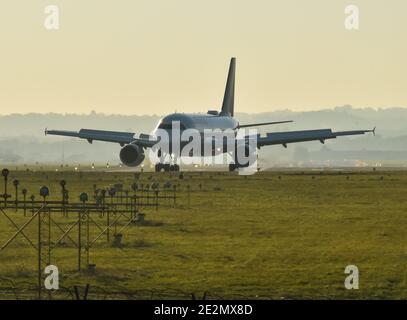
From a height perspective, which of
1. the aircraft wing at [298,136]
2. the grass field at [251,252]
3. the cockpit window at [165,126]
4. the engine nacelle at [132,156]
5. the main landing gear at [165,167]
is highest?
the cockpit window at [165,126]

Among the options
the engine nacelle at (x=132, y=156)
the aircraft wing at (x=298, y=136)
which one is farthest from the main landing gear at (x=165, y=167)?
the aircraft wing at (x=298, y=136)

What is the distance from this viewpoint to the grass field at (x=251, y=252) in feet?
152

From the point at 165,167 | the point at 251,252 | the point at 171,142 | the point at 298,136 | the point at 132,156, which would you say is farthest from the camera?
the point at 298,136

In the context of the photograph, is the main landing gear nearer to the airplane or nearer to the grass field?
the airplane

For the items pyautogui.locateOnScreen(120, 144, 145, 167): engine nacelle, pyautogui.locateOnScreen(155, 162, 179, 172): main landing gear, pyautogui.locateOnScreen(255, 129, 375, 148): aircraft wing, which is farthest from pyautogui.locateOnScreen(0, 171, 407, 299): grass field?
pyautogui.locateOnScreen(255, 129, 375, 148): aircraft wing

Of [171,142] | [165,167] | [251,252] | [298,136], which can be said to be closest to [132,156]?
[171,142]

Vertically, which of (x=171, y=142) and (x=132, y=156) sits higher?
(x=171, y=142)

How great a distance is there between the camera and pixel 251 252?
188 ft

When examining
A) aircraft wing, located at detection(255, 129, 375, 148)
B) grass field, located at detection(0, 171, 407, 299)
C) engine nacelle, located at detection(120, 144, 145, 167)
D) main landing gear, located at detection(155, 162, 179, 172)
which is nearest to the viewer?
grass field, located at detection(0, 171, 407, 299)

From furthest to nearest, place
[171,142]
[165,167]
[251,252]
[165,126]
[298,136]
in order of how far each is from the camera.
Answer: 1. [298,136]
2. [165,167]
3. [165,126]
4. [171,142]
5. [251,252]

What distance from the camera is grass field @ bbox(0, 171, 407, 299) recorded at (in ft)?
152

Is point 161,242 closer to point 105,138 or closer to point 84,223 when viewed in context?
point 84,223

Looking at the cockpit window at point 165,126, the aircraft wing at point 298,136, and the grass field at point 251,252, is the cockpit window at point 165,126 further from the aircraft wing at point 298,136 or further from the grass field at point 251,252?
the grass field at point 251,252

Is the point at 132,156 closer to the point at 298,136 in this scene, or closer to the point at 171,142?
the point at 171,142
